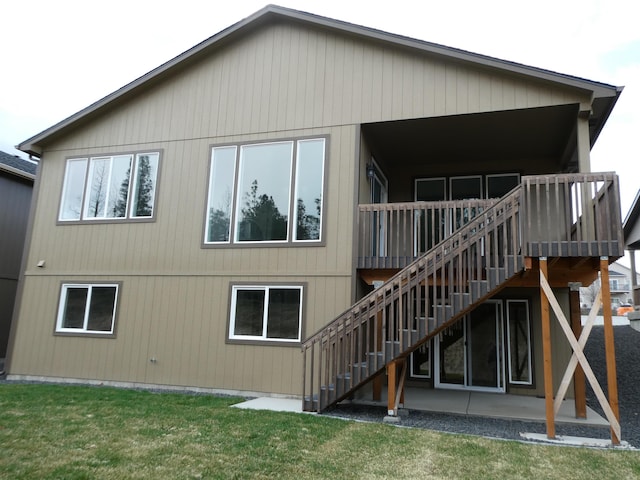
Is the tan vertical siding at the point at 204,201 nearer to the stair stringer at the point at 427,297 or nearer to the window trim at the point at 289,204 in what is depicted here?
the window trim at the point at 289,204

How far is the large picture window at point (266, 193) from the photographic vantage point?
9.77m

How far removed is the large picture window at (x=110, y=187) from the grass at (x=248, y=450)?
16.0 ft

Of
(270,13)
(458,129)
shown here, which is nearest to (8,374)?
(270,13)

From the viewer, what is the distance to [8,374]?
36.1 feet

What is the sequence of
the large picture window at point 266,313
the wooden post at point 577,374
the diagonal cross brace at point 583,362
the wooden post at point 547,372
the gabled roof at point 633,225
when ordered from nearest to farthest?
1. the diagonal cross brace at point 583,362
2. the wooden post at point 547,372
3. the wooden post at point 577,374
4. the large picture window at point 266,313
5. the gabled roof at point 633,225

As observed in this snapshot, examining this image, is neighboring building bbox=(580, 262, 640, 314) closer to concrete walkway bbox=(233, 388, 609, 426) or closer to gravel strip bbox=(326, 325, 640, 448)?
gravel strip bbox=(326, 325, 640, 448)

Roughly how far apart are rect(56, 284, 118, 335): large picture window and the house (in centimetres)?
4

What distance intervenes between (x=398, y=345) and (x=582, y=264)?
122 inches

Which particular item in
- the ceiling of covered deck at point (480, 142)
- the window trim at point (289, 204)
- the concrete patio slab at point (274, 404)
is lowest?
the concrete patio slab at point (274, 404)

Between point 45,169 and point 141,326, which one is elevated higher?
point 45,169

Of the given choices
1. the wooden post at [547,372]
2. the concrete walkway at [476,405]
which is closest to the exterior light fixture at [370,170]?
the wooden post at [547,372]

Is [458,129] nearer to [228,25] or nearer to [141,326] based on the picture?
[228,25]

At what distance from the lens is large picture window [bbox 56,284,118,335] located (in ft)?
35.2

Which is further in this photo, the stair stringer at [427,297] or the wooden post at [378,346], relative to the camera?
the wooden post at [378,346]
